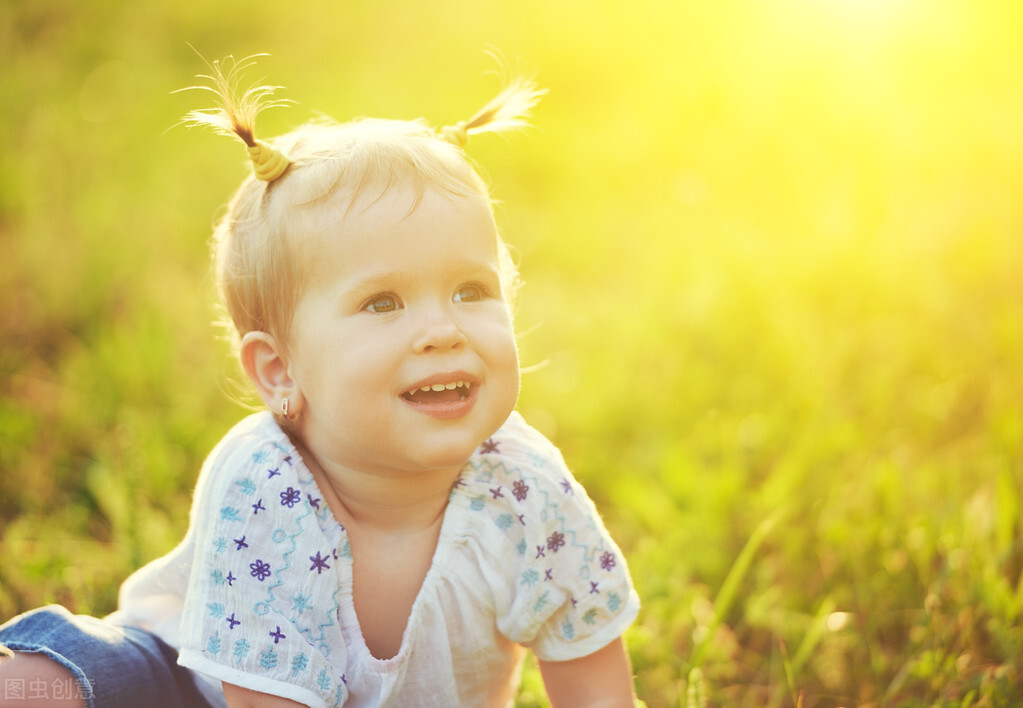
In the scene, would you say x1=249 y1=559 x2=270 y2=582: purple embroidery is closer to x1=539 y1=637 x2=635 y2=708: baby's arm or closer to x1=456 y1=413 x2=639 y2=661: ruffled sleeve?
x1=456 y1=413 x2=639 y2=661: ruffled sleeve

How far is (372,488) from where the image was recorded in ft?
5.04

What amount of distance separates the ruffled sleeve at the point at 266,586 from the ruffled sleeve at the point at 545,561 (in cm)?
27

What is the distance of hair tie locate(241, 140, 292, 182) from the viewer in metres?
1.45

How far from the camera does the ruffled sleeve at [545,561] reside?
1.57 meters

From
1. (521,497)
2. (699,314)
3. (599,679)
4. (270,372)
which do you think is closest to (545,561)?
(521,497)

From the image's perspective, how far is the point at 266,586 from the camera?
4.69 feet

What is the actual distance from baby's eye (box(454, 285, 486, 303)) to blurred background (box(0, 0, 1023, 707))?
80 cm

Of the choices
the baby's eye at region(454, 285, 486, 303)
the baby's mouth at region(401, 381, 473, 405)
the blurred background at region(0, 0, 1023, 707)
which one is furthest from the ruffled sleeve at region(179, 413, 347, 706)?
the blurred background at region(0, 0, 1023, 707)

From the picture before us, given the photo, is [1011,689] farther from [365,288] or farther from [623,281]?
[623,281]

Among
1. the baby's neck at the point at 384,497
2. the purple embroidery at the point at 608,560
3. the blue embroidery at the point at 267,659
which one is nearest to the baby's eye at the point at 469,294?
the baby's neck at the point at 384,497

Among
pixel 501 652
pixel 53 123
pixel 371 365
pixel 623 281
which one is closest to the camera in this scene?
pixel 371 365

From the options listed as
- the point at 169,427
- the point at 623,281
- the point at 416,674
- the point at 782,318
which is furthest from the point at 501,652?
the point at 623,281

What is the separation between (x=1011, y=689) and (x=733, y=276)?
6.56 ft

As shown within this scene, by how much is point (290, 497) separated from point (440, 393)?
0.99 feet
